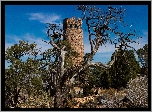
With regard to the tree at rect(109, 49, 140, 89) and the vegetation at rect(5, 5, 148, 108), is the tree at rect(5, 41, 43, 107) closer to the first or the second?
the vegetation at rect(5, 5, 148, 108)

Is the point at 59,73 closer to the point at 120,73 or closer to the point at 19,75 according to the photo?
the point at 19,75

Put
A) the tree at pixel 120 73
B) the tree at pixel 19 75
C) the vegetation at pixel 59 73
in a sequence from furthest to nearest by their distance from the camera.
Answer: the tree at pixel 120 73
the tree at pixel 19 75
the vegetation at pixel 59 73

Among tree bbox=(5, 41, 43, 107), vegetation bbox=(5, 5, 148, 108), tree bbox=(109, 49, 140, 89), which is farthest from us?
tree bbox=(109, 49, 140, 89)

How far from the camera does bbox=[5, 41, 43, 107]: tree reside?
12.3 m

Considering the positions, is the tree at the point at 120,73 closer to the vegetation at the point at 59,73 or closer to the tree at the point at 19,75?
the vegetation at the point at 59,73

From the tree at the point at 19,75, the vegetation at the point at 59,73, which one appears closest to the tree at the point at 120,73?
the vegetation at the point at 59,73

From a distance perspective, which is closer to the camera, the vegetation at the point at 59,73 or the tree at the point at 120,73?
the vegetation at the point at 59,73

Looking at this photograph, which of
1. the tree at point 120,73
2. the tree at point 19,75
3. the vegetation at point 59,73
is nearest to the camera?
the vegetation at point 59,73

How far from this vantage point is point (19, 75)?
12484mm

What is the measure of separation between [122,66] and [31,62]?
233 inches

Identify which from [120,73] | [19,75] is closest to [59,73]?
[19,75]

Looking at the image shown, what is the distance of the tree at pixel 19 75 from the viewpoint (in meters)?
12.3

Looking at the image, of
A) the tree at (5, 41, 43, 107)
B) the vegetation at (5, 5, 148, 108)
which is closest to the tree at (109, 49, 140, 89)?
the vegetation at (5, 5, 148, 108)
